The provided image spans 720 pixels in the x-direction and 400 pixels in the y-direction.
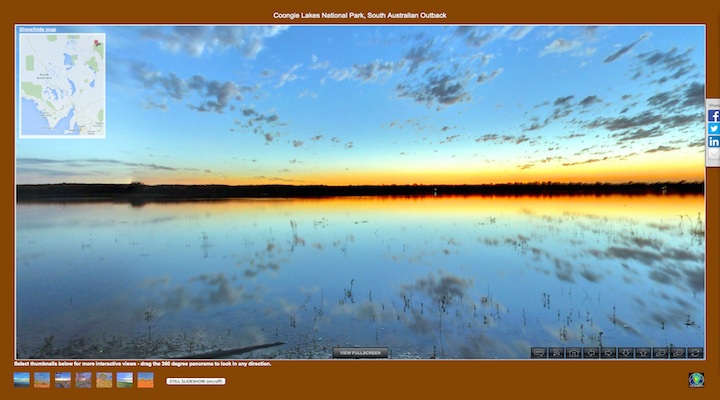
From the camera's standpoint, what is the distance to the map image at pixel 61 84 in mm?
6797

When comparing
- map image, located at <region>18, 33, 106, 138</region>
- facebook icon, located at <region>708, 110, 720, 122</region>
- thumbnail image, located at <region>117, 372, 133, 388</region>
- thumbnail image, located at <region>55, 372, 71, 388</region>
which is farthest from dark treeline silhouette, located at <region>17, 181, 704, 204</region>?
thumbnail image, located at <region>117, 372, 133, 388</region>

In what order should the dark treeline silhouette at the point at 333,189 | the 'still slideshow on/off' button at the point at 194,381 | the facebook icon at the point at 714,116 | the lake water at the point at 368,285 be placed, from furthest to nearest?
the dark treeline silhouette at the point at 333,189, the lake water at the point at 368,285, the facebook icon at the point at 714,116, the 'still slideshow on/off' button at the point at 194,381

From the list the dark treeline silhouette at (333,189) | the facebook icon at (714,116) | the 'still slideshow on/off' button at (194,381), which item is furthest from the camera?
the dark treeline silhouette at (333,189)

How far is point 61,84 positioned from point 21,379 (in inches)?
250

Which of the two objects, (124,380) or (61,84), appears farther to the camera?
(61,84)

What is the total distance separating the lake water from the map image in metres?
2.02

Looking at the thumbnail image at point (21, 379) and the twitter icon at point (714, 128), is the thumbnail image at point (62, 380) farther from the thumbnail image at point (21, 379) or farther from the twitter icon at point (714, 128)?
the twitter icon at point (714, 128)

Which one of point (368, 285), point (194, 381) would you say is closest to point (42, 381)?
point (194, 381)

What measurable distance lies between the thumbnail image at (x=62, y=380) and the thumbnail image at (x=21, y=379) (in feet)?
2.10

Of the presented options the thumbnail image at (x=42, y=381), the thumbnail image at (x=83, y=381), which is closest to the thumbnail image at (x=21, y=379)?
the thumbnail image at (x=42, y=381)

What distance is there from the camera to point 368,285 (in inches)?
337

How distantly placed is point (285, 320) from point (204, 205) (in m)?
15.5

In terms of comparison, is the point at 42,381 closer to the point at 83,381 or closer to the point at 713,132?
the point at 83,381

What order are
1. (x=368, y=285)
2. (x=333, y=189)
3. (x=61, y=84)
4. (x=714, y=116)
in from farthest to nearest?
(x=333, y=189)
(x=368, y=285)
(x=61, y=84)
(x=714, y=116)
